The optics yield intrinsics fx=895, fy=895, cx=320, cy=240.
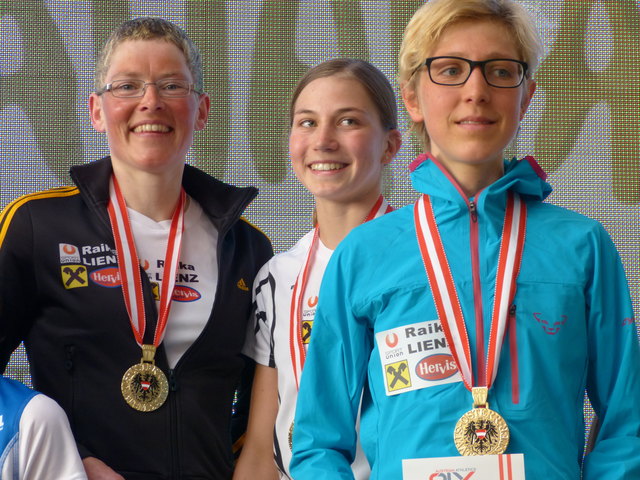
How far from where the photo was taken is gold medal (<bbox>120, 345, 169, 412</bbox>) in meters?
2.09

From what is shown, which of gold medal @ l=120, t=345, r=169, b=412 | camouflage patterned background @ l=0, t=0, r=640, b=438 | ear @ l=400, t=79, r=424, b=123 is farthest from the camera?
camouflage patterned background @ l=0, t=0, r=640, b=438

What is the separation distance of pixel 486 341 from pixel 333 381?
298mm

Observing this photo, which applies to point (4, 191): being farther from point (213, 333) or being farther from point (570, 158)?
point (570, 158)

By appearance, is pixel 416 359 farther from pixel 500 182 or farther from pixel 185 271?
pixel 185 271

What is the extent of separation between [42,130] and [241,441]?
1536 millimetres

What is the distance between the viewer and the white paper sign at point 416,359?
1.52 metres

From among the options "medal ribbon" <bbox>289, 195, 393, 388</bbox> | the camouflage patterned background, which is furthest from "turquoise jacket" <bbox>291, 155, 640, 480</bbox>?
the camouflage patterned background

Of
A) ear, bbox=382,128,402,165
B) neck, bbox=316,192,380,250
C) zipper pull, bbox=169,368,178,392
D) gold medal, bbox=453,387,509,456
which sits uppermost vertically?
ear, bbox=382,128,402,165

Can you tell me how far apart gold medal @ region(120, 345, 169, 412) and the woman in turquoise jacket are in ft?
1.86

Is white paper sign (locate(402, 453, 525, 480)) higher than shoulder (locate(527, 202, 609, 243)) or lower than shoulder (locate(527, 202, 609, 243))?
lower

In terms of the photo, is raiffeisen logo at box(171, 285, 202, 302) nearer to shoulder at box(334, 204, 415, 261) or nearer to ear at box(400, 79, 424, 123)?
shoulder at box(334, 204, 415, 261)

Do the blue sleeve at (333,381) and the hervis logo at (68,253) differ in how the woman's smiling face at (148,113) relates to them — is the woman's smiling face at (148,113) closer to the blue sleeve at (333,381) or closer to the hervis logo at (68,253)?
the hervis logo at (68,253)

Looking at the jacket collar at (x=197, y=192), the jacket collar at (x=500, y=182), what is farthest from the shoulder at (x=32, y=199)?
the jacket collar at (x=500, y=182)

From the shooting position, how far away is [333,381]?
5.38 ft
